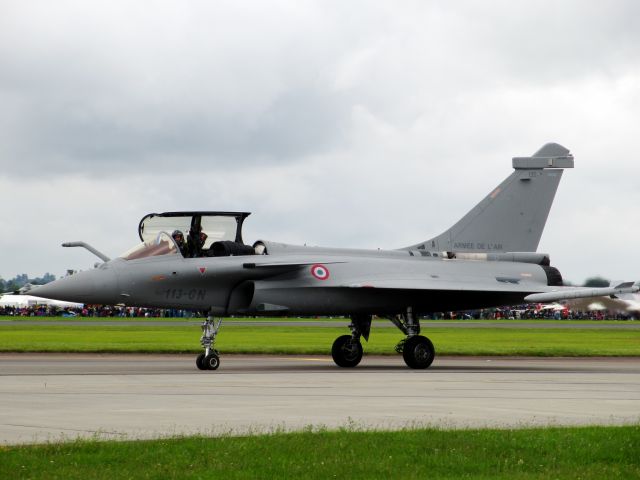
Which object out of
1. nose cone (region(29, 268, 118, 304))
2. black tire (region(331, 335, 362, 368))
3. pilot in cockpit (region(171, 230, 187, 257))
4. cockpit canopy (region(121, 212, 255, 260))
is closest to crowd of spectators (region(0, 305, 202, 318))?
black tire (region(331, 335, 362, 368))

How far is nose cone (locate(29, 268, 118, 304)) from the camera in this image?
23.3m

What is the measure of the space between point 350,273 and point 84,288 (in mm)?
6493

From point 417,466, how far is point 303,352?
80.2 feet

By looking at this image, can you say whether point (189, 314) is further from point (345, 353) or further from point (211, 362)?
point (211, 362)

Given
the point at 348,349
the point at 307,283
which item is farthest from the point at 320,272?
the point at 348,349

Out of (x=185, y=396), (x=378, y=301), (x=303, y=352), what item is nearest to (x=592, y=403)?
(x=185, y=396)

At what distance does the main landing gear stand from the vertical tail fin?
2.37m

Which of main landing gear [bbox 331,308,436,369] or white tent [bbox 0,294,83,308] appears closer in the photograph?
main landing gear [bbox 331,308,436,369]

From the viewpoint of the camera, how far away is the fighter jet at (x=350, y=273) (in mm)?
24234

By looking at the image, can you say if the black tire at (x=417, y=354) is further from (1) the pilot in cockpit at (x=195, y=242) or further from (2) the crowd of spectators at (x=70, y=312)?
(2) the crowd of spectators at (x=70, y=312)

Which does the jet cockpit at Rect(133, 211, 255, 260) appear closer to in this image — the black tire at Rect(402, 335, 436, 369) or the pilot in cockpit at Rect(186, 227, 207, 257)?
the pilot in cockpit at Rect(186, 227, 207, 257)

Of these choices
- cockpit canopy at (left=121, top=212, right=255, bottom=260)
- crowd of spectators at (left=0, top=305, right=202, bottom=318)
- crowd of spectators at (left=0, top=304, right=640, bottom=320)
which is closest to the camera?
cockpit canopy at (left=121, top=212, right=255, bottom=260)

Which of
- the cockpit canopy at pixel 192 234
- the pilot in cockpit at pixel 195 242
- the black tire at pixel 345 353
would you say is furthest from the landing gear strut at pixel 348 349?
the pilot in cockpit at pixel 195 242

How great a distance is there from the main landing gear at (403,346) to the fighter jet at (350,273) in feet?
0.08
